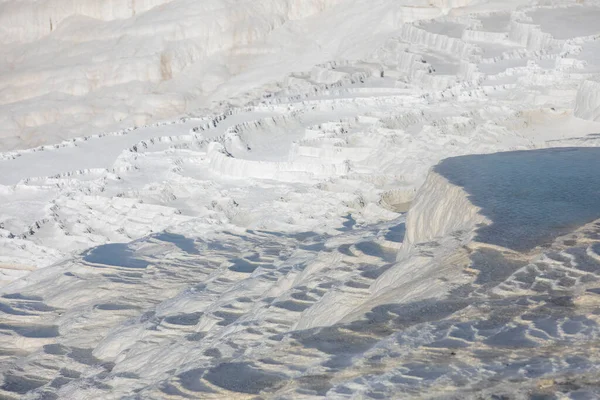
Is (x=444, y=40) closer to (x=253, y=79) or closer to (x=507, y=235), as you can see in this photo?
(x=253, y=79)

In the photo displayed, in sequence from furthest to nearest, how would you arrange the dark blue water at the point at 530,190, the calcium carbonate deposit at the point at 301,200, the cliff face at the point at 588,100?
1. the cliff face at the point at 588,100
2. the dark blue water at the point at 530,190
3. the calcium carbonate deposit at the point at 301,200

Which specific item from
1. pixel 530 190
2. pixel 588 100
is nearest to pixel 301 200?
pixel 588 100

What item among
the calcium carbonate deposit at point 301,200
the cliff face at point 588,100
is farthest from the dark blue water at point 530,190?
the cliff face at point 588,100

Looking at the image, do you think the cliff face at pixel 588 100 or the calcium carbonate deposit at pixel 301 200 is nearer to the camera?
the calcium carbonate deposit at pixel 301 200

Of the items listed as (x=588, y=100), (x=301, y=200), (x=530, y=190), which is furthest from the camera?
(x=588, y=100)

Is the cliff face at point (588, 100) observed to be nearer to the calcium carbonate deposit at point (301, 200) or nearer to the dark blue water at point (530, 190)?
the calcium carbonate deposit at point (301, 200)

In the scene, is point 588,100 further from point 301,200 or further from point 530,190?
point 530,190

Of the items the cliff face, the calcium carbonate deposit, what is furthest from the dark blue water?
the cliff face

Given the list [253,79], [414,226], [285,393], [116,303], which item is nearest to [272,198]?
[116,303]
